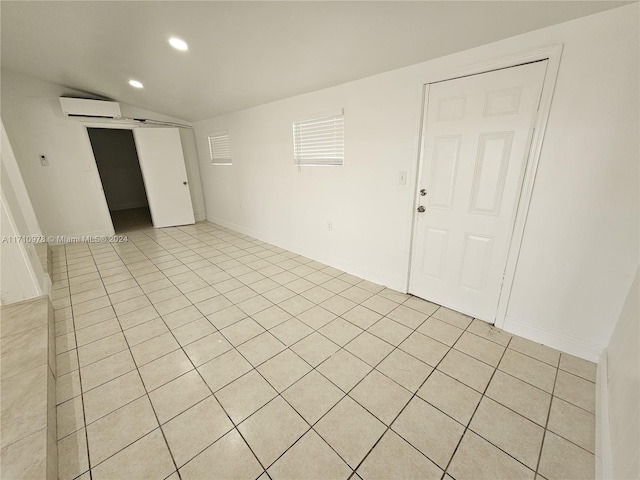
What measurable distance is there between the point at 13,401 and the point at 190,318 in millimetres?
1154

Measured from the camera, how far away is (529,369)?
1.83m

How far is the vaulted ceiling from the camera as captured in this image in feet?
A: 5.39

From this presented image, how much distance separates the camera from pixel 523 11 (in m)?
1.52

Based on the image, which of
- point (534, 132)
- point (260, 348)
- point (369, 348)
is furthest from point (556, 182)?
point (260, 348)

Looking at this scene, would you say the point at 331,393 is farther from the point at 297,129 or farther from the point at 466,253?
the point at 297,129

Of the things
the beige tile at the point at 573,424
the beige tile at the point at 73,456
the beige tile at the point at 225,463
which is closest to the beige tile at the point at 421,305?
the beige tile at the point at 573,424

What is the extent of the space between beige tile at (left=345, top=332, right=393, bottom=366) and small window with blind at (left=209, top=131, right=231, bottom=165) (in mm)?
4341

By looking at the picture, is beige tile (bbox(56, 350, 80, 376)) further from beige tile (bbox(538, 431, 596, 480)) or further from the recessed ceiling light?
beige tile (bbox(538, 431, 596, 480))

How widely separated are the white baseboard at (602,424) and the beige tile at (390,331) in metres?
1.12

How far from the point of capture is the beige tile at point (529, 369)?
1720mm

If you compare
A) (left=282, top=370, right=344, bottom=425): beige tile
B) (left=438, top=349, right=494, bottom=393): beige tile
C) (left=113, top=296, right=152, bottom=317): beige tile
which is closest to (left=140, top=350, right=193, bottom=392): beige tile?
(left=282, top=370, right=344, bottom=425): beige tile

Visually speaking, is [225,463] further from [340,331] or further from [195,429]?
[340,331]

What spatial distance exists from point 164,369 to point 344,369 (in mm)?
1316

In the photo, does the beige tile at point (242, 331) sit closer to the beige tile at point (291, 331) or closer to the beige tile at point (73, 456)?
the beige tile at point (291, 331)
